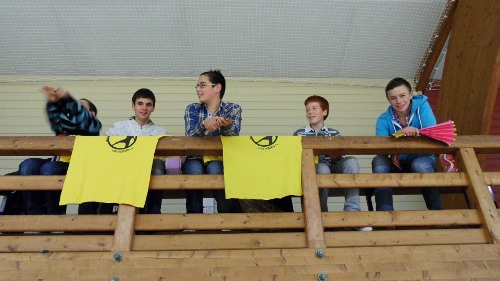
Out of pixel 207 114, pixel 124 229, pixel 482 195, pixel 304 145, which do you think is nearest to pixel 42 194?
pixel 124 229

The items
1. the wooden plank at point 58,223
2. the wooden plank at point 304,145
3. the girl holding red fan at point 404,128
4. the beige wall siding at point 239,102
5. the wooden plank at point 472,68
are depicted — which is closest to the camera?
the wooden plank at point 58,223

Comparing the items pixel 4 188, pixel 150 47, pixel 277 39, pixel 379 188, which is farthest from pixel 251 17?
pixel 4 188

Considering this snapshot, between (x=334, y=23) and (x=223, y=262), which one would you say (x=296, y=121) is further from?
(x=223, y=262)

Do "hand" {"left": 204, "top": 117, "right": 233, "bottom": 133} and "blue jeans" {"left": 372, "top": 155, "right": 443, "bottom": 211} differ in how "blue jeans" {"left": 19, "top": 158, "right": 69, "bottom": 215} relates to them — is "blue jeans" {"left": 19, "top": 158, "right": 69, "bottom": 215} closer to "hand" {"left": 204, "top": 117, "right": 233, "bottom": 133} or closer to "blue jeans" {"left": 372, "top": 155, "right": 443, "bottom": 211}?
"hand" {"left": 204, "top": 117, "right": 233, "bottom": 133}

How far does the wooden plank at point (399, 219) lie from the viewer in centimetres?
268

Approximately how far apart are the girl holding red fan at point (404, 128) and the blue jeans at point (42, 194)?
2101 millimetres

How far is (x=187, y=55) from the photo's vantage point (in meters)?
5.30

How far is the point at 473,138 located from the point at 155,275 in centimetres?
223

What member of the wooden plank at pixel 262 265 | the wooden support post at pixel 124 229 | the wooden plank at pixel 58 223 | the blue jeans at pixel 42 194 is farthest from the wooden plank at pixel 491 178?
the blue jeans at pixel 42 194

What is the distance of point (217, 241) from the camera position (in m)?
2.56

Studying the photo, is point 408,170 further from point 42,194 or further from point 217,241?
point 42,194

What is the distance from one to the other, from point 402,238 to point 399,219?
0.14 meters

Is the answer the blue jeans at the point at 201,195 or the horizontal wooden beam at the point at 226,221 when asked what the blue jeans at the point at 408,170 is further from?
the blue jeans at the point at 201,195

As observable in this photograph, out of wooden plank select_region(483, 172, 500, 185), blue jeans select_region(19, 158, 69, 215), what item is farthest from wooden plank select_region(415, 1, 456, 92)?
blue jeans select_region(19, 158, 69, 215)
